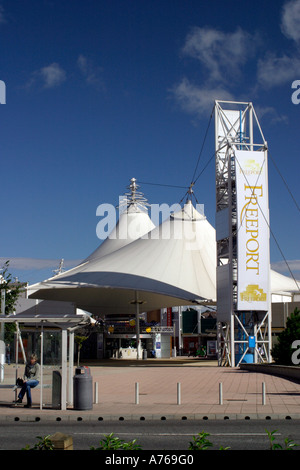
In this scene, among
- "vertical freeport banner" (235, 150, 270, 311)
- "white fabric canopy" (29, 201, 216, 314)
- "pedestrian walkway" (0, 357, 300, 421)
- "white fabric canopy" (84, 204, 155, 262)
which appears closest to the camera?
"pedestrian walkway" (0, 357, 300, 421)

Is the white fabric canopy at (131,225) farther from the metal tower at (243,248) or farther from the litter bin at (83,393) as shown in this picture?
the litter bin at (83,393)

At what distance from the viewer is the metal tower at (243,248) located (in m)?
41.8

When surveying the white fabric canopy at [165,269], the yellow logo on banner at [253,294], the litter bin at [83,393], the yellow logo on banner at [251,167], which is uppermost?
the yellow logo on banner at [251,167]

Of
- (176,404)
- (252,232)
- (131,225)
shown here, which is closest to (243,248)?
(252,232)

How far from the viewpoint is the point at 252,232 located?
41875 millimetres

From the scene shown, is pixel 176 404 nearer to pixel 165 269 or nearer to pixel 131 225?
pixel 165 269

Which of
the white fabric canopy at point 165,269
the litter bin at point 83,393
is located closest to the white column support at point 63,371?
the litter bin at point 83,393

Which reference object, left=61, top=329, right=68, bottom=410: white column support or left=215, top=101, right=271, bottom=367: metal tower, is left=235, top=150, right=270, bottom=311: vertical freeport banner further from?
left=61, top=329, right=68, bottom=410: white column support

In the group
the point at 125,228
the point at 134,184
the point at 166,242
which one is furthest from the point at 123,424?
the point at 134,184

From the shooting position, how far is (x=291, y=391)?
2297cm

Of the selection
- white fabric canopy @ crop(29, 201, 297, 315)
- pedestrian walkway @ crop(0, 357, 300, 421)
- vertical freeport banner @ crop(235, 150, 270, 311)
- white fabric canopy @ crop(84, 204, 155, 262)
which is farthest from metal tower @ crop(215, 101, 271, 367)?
white fabric canopy @ crop(84, 204, 155, 262)

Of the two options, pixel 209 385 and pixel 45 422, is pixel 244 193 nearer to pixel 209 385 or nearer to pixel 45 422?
pixel 209 385

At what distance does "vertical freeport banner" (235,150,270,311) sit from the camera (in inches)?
1641
